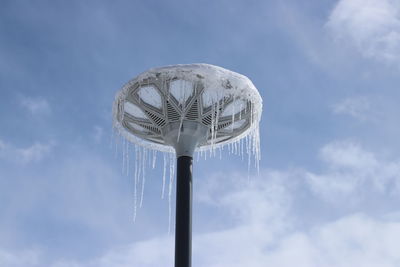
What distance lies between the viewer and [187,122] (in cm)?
2761

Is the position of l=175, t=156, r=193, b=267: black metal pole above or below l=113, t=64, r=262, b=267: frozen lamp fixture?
below

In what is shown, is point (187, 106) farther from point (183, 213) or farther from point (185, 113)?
point (183, 213)

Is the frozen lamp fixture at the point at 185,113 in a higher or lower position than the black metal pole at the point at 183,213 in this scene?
higher

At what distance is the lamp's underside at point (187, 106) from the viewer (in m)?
25.4

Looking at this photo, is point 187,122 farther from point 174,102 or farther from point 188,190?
point 188,190

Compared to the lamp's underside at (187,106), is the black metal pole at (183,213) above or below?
below

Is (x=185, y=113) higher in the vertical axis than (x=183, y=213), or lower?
higher

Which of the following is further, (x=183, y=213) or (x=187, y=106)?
(x=187, y=106)

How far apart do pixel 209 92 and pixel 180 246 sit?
645cm

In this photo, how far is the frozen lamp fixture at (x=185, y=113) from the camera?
25.3m

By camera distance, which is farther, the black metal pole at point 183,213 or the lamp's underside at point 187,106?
the lamp's underside at point 187,106

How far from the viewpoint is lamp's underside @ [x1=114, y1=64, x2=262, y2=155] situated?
25406 millimetres

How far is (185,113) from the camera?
27234 millimetres

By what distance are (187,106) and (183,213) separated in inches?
186
